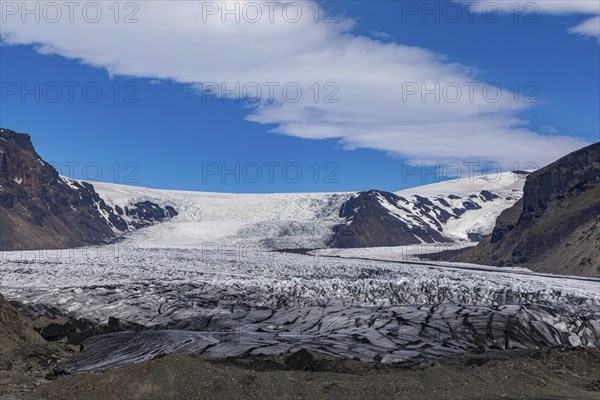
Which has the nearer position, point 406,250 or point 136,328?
point 136,328

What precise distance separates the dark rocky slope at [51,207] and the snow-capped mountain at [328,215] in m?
2.65

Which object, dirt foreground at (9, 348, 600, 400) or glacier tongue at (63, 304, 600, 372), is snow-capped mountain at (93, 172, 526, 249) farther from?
dirt foreground at (9, 348, 600, 400)

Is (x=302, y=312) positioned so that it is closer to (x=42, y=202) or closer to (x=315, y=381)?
(x=315, y=381)

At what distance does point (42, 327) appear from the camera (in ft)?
61.5

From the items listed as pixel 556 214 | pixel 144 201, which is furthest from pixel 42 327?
pixel 144 201

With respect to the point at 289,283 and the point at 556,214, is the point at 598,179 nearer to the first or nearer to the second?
the point at 556,214

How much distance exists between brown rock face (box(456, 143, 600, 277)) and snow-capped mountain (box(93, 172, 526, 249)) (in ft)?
77.0

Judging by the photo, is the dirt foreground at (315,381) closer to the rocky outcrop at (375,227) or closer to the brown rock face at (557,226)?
the brown rock face at (557,226)

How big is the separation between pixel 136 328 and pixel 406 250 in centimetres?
6652

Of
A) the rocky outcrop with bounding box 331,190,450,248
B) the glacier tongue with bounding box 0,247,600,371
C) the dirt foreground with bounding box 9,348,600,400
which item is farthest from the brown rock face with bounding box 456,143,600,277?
the dirt foreground with bounding box 9,348,600,400

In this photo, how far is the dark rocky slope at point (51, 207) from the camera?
105875mm

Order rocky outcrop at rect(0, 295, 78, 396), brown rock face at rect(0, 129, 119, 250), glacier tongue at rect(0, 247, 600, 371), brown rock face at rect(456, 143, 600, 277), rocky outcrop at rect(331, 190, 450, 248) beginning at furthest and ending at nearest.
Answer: rocky outcrop at rect(331, 190, 450, 248)
brown rock face at rect(0, 129, 119, 250)
brown rock face at rect(456, 143, 600, 277)
glacier tongue at rect(0, 247, 600, 371)
rocky outcrop at rect(0, 295, 78, 396)

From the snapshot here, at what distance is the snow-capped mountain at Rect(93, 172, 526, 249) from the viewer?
291ft

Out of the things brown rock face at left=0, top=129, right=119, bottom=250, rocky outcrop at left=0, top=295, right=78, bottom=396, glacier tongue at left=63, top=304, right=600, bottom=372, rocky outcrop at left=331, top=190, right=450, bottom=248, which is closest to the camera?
rocky outcrop at left=0, top=295, right=78, bottom=396
